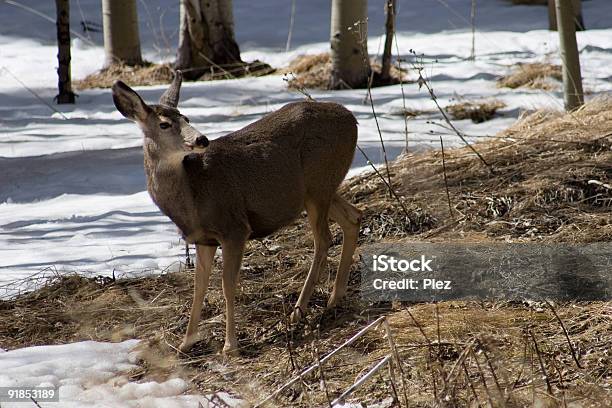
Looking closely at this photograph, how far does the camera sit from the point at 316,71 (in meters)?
13.3

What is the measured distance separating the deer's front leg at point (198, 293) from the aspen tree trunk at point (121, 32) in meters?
8.65

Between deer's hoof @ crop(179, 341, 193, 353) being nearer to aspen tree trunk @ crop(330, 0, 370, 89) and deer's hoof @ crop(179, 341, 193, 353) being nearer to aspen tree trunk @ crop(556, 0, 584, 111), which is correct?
aspen tree trunk @ crop(556, 0, 584, 111)

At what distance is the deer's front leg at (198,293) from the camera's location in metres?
5.65

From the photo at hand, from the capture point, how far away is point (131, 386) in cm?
502

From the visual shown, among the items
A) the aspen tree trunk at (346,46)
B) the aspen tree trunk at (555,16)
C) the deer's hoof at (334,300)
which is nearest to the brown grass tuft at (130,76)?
the aspen tree trunk at (346,46)

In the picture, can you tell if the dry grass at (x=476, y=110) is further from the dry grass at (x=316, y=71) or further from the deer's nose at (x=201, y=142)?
the deer's nose at (x=201, y=142)

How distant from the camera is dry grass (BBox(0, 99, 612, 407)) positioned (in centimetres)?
461

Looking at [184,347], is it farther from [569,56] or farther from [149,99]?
[149,99]

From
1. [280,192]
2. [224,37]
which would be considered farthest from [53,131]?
[280,192]

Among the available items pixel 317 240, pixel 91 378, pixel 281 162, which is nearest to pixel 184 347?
pixel 91 378

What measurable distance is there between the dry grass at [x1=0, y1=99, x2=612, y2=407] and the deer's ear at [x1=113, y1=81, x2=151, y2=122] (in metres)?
1.27

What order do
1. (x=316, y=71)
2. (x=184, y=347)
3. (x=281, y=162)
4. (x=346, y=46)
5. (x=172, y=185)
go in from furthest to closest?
(x=316, y=71), (x=346, y=46), (x=281, y=162), (x=184, y=347), (x=172, y=185)

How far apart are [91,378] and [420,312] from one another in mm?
1766

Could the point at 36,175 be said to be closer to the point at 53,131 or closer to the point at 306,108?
the point at 53,131
